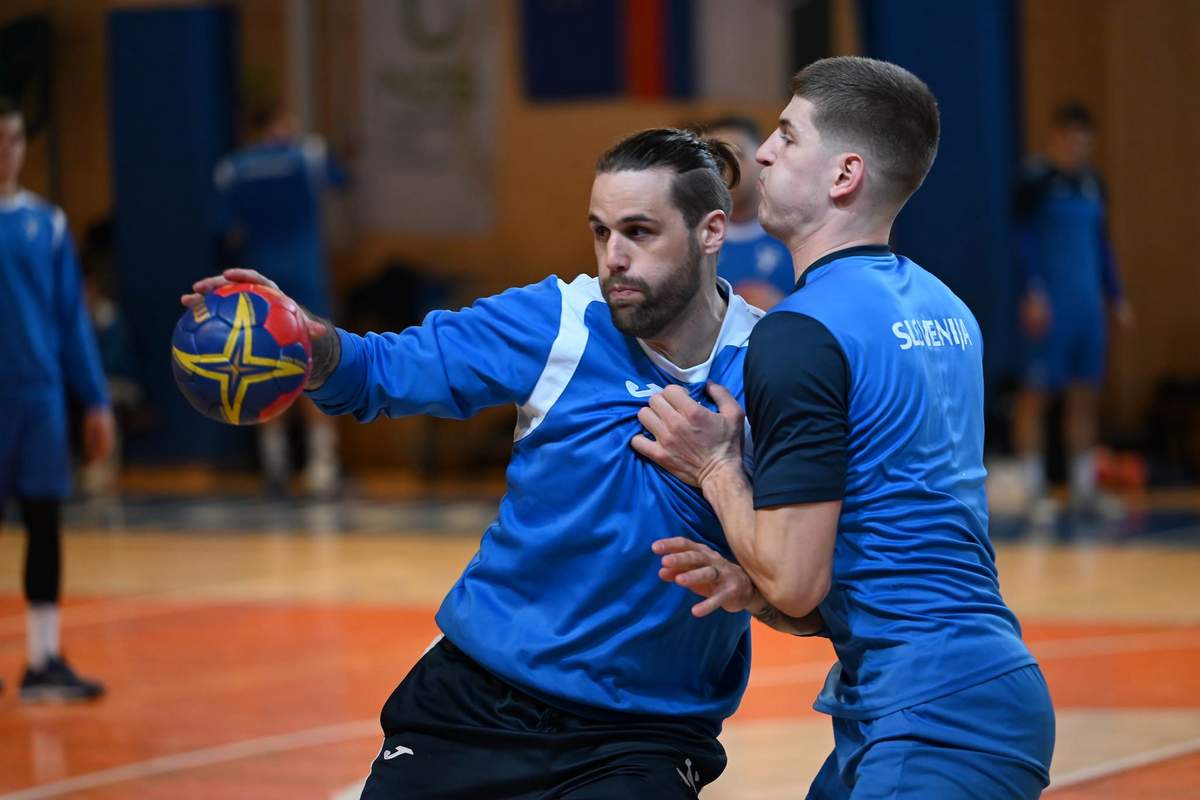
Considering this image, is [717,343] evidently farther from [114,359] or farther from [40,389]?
[114,359]

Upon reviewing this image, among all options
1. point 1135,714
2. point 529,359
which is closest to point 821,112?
point 529,359

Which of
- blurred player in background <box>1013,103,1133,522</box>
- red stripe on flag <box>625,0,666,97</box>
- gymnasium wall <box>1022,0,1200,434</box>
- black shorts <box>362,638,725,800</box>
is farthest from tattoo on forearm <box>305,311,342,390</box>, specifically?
gymnasium wall <box>1022,0,1200,434</box>

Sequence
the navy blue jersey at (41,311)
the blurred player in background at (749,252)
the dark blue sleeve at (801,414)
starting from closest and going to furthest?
the dark blue sleeve at (801,414)
the blurred player in background at (749,252)
the navy blue jersey at (41,311)

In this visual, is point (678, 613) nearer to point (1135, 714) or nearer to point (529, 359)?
point (529, 359)

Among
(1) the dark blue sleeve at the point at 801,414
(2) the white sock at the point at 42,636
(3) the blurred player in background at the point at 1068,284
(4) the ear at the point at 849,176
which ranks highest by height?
(4) the ear at the point at 849,176

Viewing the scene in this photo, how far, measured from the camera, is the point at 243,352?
330cm

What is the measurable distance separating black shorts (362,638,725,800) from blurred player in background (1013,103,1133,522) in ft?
27.8

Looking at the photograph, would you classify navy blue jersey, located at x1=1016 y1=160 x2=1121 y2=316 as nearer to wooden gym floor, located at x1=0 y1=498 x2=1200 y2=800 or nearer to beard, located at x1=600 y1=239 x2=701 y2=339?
wooden gym floor, located at x1=0 y1=498 x2=1200 y2=800

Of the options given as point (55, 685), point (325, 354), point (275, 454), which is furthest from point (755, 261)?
point (275, 454)

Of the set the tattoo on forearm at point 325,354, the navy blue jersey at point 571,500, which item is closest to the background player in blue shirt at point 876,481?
the navy blue jersey at point 571,500

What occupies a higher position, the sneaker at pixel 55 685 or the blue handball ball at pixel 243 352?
the blue handball ball at pixel 243 352

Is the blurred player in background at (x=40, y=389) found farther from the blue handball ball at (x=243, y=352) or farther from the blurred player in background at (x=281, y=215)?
the blurred player in background at (x=281, y=215)

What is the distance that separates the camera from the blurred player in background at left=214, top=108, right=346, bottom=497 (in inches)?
523

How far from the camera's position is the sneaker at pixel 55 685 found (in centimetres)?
685
